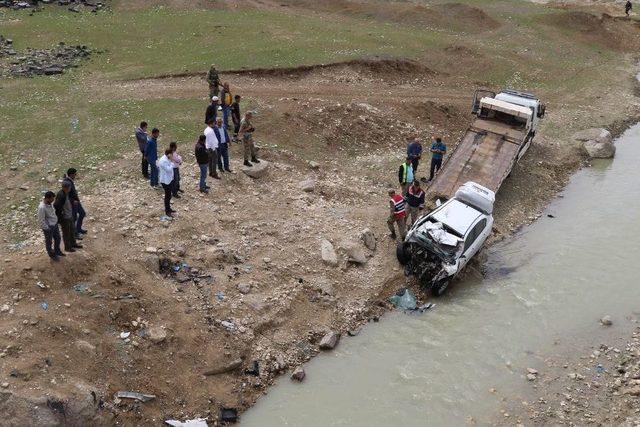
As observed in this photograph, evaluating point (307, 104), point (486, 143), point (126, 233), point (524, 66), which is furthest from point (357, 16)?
point (126, 233)

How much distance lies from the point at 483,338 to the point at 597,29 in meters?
33.7

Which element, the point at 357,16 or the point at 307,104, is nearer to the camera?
the point at 307,104

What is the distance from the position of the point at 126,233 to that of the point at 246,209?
11.7ft

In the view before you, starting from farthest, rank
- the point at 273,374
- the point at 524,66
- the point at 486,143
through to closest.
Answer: the point at 524,66, the point at 486,143, the point at 273,374

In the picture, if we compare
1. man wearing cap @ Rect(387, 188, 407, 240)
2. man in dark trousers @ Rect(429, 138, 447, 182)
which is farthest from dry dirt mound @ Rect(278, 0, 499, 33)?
man wearing cap @ Rect(387, 188, 407, 240)

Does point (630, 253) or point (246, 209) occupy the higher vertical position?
point (246, 209)

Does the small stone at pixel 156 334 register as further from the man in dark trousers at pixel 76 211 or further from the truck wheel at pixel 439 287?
the truck wheel at pixel 439 287

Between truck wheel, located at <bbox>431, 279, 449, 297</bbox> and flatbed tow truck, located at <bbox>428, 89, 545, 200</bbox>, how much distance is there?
12.4 feet

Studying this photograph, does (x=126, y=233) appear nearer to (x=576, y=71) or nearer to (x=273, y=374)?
(x=273, y=374)

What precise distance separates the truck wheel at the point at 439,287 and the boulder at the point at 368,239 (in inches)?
86.9

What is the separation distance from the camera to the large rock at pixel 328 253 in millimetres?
15289

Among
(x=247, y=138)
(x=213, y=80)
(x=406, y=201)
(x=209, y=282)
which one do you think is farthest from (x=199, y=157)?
(x=213, y=80)

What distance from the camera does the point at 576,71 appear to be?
33000 millimetres

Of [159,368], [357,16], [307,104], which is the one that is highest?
[357,16]
